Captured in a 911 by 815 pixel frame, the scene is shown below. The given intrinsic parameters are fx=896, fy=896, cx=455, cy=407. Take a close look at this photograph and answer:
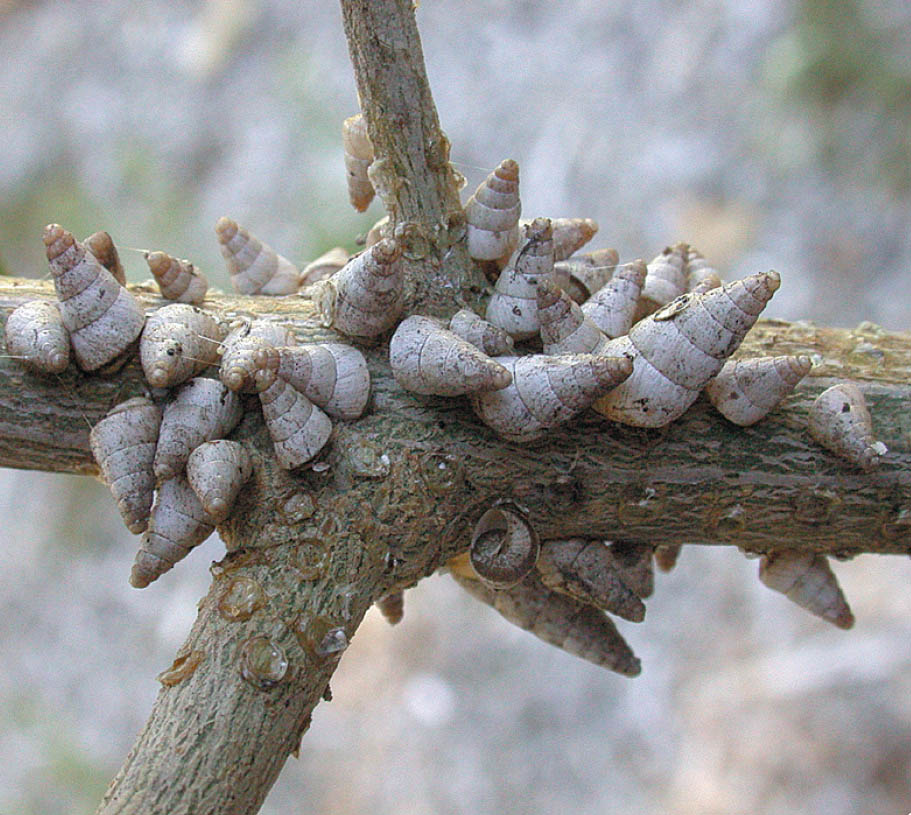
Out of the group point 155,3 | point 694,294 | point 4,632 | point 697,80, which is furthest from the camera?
point 155,3

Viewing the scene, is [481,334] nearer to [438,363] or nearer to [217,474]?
[438,363]

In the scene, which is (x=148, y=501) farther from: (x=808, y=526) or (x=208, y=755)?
(x=808, y=526)

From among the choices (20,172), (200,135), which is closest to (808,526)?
(200,135)

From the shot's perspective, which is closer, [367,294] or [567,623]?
[367,294]

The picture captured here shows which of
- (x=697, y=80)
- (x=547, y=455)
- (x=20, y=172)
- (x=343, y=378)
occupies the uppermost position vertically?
(x=343, y=378)

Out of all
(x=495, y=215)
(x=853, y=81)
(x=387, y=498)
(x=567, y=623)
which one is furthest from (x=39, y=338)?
(x=853, y=81)

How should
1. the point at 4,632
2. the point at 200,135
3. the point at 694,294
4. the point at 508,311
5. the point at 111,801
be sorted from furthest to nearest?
the point at 200,135 → the point at 4,632 → the point at 508,311 → the point at 694,294 → the point at 111,801

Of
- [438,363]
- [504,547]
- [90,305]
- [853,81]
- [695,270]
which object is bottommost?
[853,81]

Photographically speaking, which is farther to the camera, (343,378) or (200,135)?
(200,135)

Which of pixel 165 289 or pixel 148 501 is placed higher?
pixel 165 289
